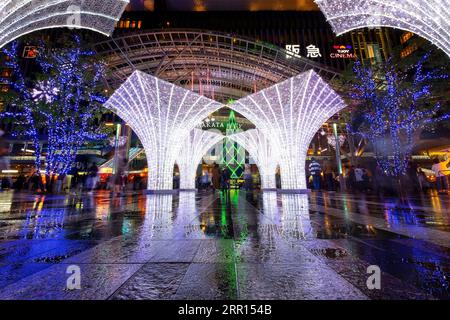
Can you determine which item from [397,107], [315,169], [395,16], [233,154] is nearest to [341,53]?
[233,154]

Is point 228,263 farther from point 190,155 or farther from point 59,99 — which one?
point 190,155

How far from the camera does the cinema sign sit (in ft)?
116

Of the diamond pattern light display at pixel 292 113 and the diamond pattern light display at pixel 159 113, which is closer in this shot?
the diamond pattern light display at pixel 292 113

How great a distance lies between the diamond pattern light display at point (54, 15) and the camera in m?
4.56

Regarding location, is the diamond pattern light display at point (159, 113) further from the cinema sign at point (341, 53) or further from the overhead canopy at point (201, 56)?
the cinema sign at point (341, 53)

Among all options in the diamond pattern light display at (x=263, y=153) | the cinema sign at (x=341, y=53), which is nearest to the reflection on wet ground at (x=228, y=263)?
the diamond pattern light display at (x=263, y=153)

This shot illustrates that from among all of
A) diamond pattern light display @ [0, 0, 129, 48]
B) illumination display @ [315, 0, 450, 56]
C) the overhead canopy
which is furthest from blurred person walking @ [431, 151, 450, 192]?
diamond pattern light display @ [0, 0, 129, 48]

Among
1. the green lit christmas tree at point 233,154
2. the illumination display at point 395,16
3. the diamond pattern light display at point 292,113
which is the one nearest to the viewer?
the illumination display at point 395,16

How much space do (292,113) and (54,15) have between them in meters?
10.6

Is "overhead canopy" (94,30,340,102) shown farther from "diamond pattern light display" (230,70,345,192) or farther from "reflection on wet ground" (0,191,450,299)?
"reflection on wet ground" (0,191,450,299)

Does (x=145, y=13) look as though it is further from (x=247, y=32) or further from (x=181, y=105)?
(x=181, y=105)

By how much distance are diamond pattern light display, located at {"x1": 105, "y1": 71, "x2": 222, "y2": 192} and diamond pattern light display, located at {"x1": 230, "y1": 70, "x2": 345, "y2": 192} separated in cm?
254

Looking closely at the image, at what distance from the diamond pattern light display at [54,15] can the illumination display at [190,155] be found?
14.5 metres

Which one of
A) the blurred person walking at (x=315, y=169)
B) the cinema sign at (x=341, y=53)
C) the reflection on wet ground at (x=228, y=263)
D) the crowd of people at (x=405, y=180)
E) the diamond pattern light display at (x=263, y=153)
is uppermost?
the cinema sign at (x=341, y=53)
